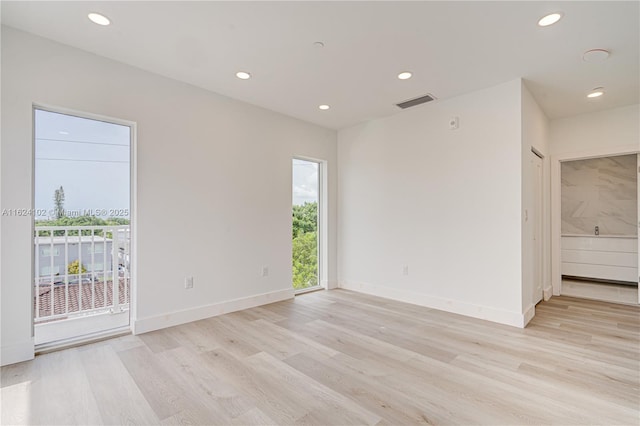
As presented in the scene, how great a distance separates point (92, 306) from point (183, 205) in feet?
5.29

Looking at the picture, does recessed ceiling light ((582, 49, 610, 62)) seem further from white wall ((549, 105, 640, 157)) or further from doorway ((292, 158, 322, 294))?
doorway ((292, 158, 322, 294))

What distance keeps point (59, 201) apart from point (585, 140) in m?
6.49

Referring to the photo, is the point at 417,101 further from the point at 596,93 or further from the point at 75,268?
the point at 75,268

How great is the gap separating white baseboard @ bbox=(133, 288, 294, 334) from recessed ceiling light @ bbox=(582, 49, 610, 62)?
4.23m

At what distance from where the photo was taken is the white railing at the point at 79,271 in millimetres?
3090

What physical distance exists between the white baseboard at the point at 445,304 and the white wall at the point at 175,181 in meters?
1.25

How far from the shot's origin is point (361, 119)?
15.3 feet

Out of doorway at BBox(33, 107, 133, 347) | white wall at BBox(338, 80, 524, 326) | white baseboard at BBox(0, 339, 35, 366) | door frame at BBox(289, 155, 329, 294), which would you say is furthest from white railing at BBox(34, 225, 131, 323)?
white wall at BBox(338, 80, 524, 326)

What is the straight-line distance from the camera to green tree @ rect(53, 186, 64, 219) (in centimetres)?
280

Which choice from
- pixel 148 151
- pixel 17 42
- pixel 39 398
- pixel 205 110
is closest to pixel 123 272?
pixel 148 151

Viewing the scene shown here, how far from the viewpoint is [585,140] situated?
170 inches

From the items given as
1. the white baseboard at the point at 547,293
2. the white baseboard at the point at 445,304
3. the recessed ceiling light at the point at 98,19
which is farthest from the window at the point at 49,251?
the white baseboard at the point at 547,293

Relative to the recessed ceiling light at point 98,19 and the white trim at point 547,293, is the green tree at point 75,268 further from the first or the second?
the white trim at point 547,293

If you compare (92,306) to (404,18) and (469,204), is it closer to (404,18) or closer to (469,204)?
(404,18)
